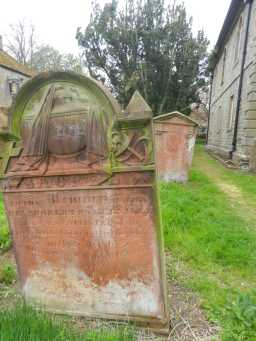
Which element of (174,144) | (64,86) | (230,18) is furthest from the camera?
(230,18)

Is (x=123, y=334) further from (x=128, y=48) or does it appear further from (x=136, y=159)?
(x=128, y=48)

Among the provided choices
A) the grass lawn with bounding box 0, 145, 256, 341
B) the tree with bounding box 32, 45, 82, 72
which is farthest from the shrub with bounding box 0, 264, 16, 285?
the tree with bounding box 32, 45, 82, 72

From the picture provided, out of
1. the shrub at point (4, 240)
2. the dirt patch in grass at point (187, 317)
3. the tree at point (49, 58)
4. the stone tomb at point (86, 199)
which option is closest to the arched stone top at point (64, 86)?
the stone tomb at point (86, 199)

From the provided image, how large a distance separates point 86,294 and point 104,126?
1.39 meters

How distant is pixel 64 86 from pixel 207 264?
238 centimetres

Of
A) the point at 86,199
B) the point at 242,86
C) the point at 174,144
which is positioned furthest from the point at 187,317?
the point at 242,86

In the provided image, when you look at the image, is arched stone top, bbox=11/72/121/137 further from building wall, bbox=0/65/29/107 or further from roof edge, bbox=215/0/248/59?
building wall, bbox=0/65/29/107

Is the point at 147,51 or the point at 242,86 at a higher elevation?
the point at 147,51

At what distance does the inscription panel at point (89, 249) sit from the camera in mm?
1985

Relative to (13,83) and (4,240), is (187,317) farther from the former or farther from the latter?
(13,83)

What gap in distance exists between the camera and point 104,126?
191cm

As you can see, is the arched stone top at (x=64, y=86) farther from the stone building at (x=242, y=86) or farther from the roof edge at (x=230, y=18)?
the roof edge at (x=230, y=18)

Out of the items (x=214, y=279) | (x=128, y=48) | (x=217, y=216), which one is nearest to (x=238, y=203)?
(x=217, y=216)

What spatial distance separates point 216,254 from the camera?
321 centimetres
